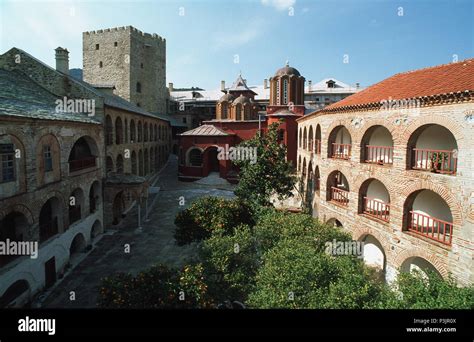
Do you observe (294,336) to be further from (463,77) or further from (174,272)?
(463,77)

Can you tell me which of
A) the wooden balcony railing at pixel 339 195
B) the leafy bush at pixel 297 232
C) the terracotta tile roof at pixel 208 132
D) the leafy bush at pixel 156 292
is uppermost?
the terracotta tile roof at pixel 208 132

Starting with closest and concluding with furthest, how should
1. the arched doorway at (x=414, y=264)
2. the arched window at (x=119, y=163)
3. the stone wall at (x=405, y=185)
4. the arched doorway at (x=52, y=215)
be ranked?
1. the stone wall at (x=405, y=185)
2. the arched doorway at (x=414, y=264)
3. the arched doorway at (x=52, y=215)
4. the arched window at (x=119, y=163)

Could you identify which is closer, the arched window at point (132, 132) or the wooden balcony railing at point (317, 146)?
the wooden balcony railing at point (317, 146)

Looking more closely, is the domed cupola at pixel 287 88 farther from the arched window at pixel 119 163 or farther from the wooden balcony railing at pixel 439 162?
the wooden balcony railing at pixel 439 162

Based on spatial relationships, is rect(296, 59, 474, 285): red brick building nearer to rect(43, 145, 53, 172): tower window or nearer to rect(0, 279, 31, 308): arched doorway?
rect(43, 145, 53, 172): tower window

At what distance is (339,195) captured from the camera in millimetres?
18531

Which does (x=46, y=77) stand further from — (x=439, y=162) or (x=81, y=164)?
(x=439, y=162)

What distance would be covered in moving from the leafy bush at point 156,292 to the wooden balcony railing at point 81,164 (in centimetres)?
1117

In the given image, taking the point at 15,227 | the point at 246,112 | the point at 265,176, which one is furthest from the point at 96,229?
the point at 246,112

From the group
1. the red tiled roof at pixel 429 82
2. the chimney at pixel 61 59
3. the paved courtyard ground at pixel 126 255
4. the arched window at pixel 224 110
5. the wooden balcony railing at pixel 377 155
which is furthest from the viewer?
the arched window at pixel 224 110

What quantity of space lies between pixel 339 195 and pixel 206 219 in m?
8.70

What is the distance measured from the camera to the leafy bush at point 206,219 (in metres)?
15.9

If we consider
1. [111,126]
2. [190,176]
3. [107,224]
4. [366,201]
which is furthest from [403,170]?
[190,176]

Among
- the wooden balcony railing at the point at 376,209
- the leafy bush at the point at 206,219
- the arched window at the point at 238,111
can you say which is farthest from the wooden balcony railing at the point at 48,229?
the arched window at the point at 238,111
